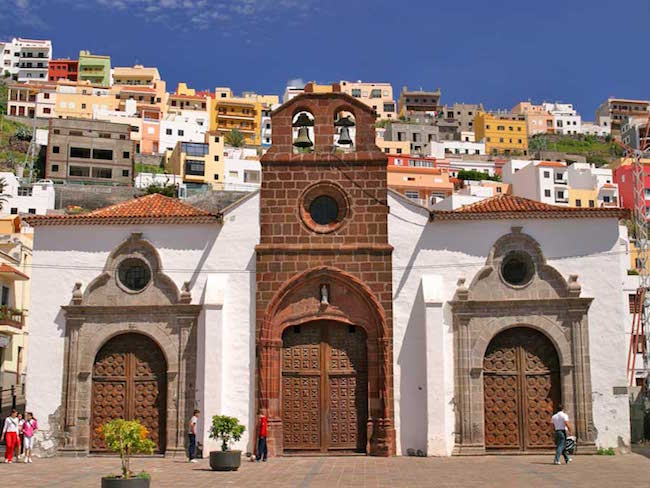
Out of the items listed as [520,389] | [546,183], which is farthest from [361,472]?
[546,183]

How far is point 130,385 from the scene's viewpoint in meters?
24.6

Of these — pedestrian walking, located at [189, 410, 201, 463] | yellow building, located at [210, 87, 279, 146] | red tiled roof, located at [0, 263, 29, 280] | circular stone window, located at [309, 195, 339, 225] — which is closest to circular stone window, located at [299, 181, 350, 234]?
circular stone window, located at [309, 195, 339, 225]

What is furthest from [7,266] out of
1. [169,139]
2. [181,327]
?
[169,139]

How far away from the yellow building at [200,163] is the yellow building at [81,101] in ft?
82.1

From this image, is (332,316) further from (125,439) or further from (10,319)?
(10,319)

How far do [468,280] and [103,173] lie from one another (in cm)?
6634

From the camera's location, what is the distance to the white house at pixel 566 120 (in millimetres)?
149125

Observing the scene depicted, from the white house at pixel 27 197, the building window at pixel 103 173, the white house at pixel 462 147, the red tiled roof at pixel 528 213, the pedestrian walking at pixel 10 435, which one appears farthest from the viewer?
the white house at pixel 462 147

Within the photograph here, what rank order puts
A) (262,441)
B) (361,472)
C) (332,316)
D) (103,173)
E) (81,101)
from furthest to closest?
(81,101) < (103,173) < (332,316) < (262,441) < (361,472)

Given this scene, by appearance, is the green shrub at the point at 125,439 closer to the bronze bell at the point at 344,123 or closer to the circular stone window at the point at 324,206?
the circular stone window at the point at 324,206

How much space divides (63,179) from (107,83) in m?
48.9

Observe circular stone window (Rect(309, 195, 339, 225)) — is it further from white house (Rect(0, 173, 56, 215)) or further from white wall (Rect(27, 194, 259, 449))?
white house (Rect(0, 173, 56, 215))

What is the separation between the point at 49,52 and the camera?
442 ft

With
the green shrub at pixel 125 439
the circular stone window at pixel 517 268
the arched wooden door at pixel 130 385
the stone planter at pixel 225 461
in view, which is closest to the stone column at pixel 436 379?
the circular stone window at pixel 517 268
